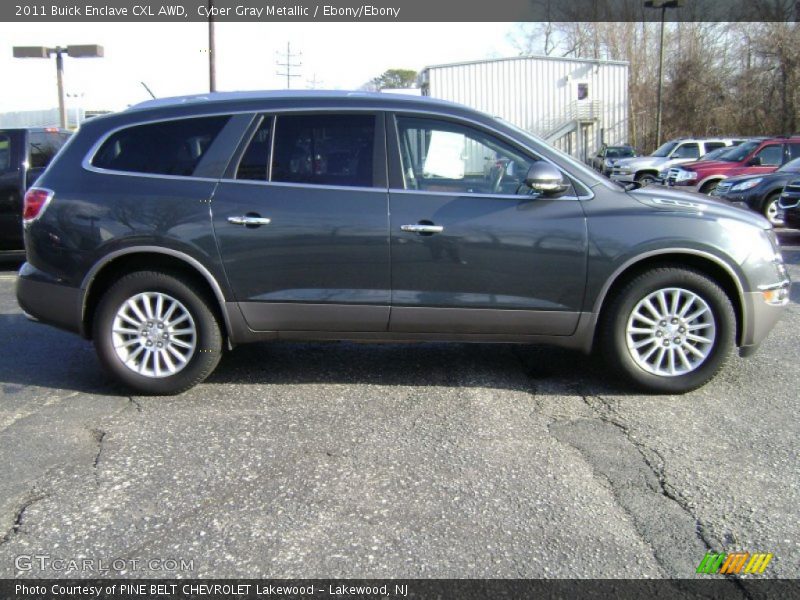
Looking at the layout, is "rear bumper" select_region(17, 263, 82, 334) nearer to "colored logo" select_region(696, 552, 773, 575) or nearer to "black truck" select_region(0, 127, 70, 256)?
"colored logo" select_region(696, 552, 773, 575)

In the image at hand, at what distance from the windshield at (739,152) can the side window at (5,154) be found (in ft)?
50.6

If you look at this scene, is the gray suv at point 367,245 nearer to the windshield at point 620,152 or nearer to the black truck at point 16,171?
the black truck at point 16,171

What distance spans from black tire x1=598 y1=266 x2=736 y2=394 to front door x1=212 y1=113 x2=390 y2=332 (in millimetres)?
1441

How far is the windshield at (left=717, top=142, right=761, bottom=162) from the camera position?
17352 millimetres

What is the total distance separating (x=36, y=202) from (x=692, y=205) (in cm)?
417

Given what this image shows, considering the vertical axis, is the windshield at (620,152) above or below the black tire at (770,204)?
above

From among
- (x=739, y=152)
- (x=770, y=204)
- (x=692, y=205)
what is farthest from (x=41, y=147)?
(x=739, y=152)

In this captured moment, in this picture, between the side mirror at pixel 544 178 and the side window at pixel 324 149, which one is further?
the side window at pixel 324 149

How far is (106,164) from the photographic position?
471cm

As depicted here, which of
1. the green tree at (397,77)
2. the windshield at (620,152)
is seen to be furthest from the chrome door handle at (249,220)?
the green tree at (397,77)

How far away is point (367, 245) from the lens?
450 centimetres

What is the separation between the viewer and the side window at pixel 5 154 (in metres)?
9.38

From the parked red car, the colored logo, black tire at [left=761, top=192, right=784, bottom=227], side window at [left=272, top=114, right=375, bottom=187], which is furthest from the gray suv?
the parked red car

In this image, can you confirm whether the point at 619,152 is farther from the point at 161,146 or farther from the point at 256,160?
the point at 161,146
